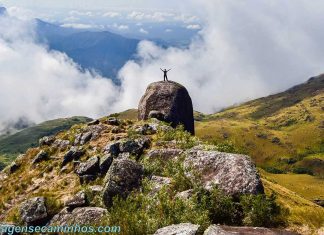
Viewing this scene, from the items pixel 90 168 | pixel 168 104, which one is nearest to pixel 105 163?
pixel 90 168

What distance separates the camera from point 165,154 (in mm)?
36906

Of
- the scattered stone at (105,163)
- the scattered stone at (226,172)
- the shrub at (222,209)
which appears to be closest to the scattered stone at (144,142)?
the scattered stone at (105,163)

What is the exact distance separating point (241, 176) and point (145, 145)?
16.9m

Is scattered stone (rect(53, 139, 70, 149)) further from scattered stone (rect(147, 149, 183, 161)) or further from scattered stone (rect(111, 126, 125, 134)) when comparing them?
scattered stone (rect(147, 149, 183, 161))

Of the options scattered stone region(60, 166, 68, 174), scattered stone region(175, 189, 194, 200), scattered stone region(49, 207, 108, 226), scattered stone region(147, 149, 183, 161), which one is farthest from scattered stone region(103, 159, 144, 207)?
scattered stone region(60, 166, 68, 174)

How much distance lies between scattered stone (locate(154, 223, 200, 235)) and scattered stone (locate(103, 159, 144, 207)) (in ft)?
26.3

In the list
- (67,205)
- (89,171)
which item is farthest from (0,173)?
(67,205)

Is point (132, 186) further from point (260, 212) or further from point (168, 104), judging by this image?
point (168, 104)

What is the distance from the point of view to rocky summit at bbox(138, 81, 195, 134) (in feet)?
231

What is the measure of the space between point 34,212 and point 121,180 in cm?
792

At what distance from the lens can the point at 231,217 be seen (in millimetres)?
26062

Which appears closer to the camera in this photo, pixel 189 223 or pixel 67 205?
pixel 189 223

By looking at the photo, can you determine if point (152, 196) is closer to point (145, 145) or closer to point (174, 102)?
point (145, 145)

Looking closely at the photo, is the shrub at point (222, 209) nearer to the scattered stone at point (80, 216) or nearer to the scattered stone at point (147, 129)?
the scattered stone at point (80, 216)
